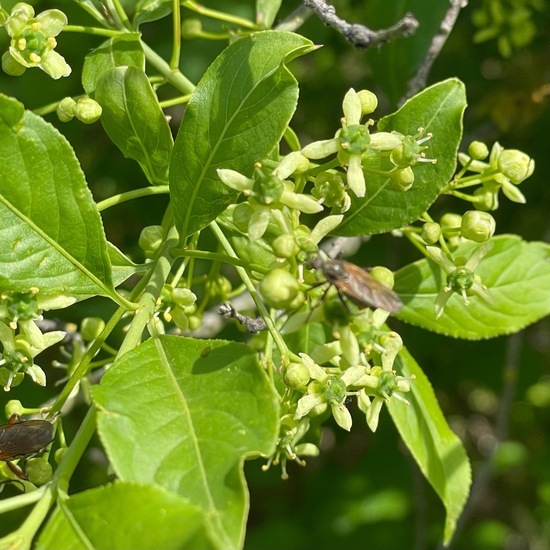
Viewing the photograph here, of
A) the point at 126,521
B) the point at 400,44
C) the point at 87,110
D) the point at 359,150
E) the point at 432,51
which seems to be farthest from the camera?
the point at 400,44

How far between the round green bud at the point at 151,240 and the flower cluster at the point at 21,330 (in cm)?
25

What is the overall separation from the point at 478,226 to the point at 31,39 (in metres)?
1.18

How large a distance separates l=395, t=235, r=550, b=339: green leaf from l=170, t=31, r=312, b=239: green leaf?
29.6 inches

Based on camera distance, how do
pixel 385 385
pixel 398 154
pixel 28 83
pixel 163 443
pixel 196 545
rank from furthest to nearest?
pixel 28 83
pixel 385 385
pixel 398 154
pixel 163 443
pixel 196 545

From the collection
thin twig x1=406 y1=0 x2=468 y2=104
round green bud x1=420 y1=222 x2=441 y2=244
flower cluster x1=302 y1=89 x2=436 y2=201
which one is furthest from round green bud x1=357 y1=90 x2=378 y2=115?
thin twig x1=406 y1=0 x2=468 y2=104

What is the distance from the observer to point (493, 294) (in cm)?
236

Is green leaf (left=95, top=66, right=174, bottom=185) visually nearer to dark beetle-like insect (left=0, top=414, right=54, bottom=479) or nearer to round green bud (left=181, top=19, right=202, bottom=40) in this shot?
dark beetle-like insect (left=0, top=414, right=54, bottom=479)

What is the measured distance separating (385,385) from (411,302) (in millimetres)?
466

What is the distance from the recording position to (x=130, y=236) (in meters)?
4.04

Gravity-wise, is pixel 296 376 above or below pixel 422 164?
below

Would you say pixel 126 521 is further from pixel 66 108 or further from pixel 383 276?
pixel 66 108

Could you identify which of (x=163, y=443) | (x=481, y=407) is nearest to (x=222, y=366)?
(x=163, y=443)

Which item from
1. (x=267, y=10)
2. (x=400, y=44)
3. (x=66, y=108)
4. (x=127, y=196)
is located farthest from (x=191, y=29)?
(x=127, y=196)

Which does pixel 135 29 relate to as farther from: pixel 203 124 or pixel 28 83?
pixel 28 83
